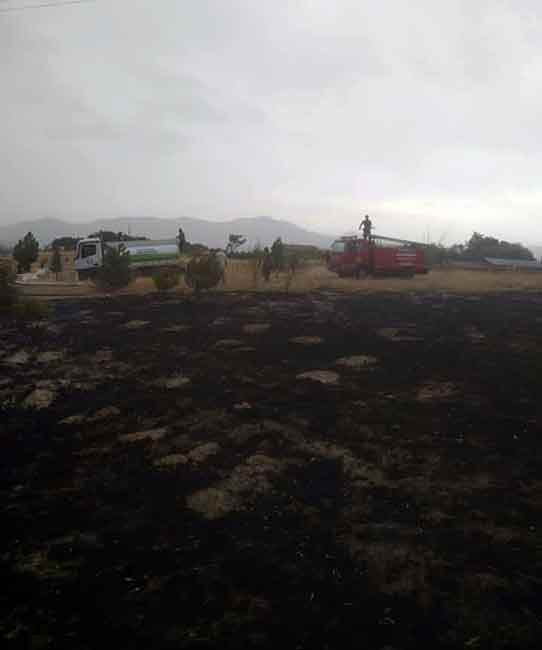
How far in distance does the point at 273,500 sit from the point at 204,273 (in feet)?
52.4

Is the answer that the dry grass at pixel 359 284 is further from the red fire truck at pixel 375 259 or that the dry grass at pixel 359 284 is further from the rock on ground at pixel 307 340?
the rock on ground at pixel 307 340

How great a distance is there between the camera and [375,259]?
78.2 feet

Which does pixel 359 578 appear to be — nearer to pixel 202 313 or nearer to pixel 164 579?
pixel 164 579

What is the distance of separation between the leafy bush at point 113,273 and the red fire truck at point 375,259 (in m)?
10.8

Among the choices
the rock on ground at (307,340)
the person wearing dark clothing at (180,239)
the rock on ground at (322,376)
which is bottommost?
the rock on ground at (322,376)

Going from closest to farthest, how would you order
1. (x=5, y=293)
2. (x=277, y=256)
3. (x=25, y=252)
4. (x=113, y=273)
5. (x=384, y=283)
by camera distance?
1. (x=5, y=293)
2. (x=113, y=273)
3. (x=384, y=283)
4. (x=277, y=256)
5. (x=25, y=252)

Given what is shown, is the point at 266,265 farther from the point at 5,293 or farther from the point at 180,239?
the point at 5,293

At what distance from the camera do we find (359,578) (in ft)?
11.7

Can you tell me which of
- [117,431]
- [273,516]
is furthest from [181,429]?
[273,516]

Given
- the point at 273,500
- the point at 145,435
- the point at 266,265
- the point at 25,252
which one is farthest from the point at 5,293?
the point at 273,500

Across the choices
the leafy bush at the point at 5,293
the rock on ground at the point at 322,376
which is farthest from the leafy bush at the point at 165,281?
the rock on ground at the point at 322,376

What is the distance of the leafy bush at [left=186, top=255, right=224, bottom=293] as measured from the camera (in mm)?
19828

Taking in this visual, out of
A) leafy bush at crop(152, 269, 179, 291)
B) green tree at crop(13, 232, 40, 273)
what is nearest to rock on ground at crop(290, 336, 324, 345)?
leafy bush at crop(152, 269, 179, 291)

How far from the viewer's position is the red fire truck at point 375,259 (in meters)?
23.8
